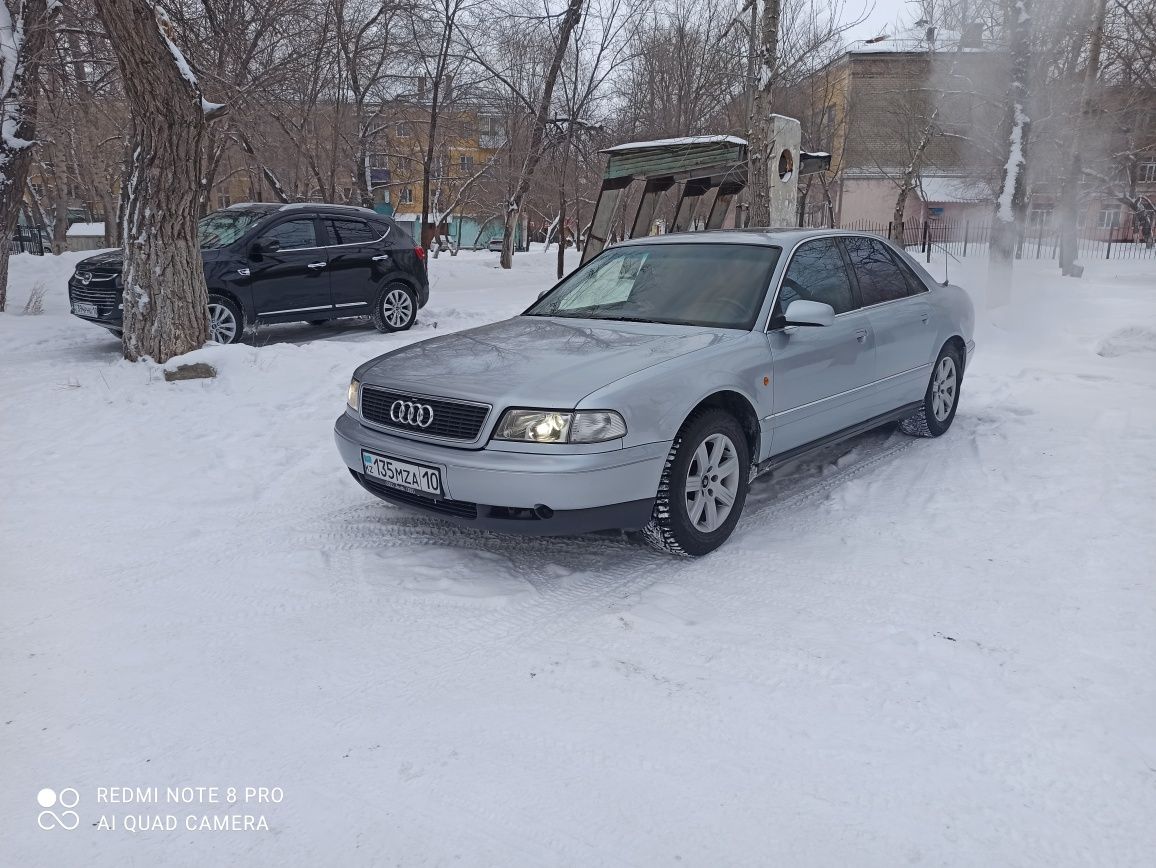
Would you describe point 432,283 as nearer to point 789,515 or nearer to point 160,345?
point 160,345

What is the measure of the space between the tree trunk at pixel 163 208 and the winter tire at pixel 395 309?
3.37 m

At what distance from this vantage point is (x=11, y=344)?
9664 mm

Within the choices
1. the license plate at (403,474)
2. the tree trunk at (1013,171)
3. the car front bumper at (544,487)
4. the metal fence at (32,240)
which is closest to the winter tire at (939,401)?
the car front bumper at (544,487)

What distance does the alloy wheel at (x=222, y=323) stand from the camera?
965 cm

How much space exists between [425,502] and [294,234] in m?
7.64

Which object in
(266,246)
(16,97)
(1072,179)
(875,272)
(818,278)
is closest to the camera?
(818,278)

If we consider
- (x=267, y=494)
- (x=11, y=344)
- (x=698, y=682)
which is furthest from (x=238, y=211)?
(x=698, y=682)

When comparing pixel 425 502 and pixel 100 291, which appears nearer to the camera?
pixel 425 502

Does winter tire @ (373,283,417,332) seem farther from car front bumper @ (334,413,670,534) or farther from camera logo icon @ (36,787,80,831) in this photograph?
camera logo icon @ (36,787,80,831)

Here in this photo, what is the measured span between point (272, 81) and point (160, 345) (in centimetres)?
895

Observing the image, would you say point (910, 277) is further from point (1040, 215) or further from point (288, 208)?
point (1040, 215)

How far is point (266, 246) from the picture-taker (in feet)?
33.4

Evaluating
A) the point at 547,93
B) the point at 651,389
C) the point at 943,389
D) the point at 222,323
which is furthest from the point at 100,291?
the point at 547,93

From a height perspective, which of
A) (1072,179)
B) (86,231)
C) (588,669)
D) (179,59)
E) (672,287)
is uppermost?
(1072,179)
